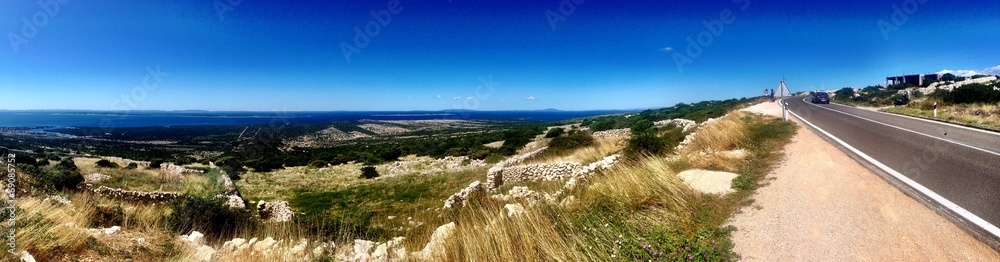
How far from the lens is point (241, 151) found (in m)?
49.5

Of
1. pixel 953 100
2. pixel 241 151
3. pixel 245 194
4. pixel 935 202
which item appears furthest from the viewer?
Result: pixel 241 151

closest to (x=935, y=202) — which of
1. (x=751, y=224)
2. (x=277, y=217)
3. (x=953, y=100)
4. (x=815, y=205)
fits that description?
(x=815, y=205)

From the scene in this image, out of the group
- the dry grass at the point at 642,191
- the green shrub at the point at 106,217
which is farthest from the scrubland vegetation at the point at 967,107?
the green shrub at the point at 106,217

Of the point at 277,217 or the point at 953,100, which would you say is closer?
the point at 277,217

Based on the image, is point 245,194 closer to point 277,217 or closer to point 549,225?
point 277,217

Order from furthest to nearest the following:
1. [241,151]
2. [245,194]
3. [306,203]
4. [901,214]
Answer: [241,151], [245,194], [306,203], [901,214]

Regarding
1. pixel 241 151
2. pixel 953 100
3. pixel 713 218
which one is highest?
pixel 953 100

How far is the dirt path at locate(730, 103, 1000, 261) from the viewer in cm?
370

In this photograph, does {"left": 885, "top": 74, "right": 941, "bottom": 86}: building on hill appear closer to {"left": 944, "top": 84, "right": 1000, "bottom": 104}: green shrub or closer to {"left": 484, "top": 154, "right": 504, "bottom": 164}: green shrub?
{"left": 944, "top": 84, "right": 1000, "bottom": 104}: green shrub

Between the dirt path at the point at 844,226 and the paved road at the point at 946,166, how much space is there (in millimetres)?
254

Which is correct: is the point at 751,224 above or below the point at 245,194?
above

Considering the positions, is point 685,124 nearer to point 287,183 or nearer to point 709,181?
point 709,181

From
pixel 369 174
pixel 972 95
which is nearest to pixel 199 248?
pixel 369 174

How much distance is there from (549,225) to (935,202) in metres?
4.92
